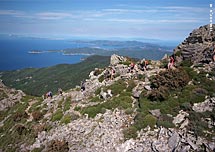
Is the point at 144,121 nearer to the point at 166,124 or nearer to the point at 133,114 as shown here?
the point at 166,124

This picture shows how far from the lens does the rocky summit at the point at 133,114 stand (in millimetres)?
22672

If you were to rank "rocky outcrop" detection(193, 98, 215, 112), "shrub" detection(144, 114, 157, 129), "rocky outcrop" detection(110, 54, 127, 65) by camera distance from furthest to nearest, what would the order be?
"rocky outcrop" detection(110, 54, 127, 65) → "rocky outcrop" detection(193, 98, 215, 112) → "shrub" detection(144, 114, 157, 129)

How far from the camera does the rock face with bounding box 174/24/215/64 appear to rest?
33.4 meters

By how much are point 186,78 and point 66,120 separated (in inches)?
552

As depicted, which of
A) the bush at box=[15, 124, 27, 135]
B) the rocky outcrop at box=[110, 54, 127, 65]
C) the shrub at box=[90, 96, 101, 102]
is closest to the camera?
the shrub at box=[90, 96, 101, 102]

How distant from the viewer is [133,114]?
2677cm

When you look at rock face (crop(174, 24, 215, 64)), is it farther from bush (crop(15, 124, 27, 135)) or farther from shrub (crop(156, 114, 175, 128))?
bush (crop(15, 124, 27, 135))

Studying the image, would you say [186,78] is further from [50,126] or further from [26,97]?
[26,97]

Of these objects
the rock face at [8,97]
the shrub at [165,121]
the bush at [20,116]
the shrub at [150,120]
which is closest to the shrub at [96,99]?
the shrub at [150,120]

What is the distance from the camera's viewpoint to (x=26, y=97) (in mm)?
48219

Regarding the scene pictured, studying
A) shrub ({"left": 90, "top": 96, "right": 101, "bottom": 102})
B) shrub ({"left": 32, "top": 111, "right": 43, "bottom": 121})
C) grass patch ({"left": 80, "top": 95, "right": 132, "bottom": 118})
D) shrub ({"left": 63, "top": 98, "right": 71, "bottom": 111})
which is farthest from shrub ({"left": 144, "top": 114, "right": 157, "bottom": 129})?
shrub ({"left": 32, "top": 111, "right": 43, "bottom": 121})

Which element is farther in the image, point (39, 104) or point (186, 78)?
point (39, 104)

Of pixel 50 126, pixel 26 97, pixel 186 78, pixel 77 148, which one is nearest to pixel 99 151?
pixel 77 148

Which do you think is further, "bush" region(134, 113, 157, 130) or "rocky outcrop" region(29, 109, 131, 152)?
"bush" region(134, 113, 157, 130)
